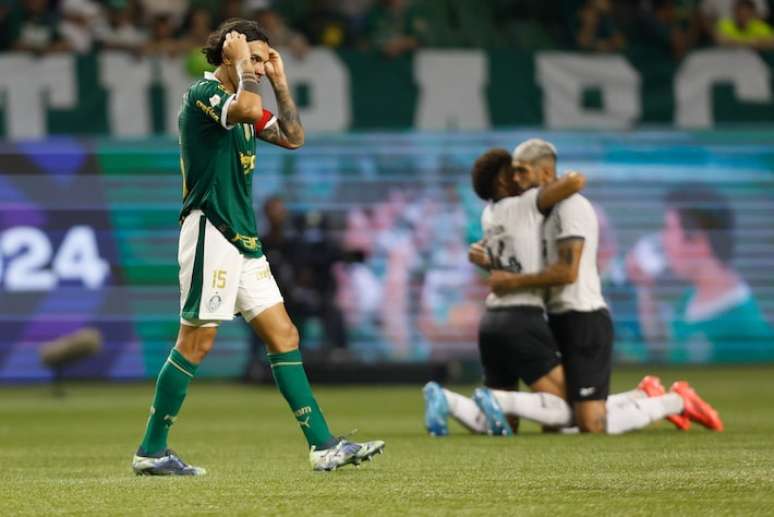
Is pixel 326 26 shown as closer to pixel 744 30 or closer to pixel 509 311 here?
pixel 744 30

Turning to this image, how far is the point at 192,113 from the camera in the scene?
8234 mm

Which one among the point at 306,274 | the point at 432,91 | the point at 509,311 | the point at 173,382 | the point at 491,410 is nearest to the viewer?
the point at 173,382

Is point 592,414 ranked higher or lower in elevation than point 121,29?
lower

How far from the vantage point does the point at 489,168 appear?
11297mm

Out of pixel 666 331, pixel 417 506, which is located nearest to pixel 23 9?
pixel 666 331

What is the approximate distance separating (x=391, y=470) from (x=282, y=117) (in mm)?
1767

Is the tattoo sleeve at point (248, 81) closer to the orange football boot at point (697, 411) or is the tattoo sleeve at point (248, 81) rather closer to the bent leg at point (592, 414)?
the bent leg at point (592, 414)

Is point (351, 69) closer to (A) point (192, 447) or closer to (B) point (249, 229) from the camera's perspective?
(A) point (192, 447)

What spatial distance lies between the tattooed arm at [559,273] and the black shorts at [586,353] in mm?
355

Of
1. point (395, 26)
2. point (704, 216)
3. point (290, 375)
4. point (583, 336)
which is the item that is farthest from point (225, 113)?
point (704, 216)

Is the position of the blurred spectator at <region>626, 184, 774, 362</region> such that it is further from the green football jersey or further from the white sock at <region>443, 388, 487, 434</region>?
the green football jersey

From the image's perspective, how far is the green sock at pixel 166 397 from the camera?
8227mm

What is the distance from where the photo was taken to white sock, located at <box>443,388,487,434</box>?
10820 mm

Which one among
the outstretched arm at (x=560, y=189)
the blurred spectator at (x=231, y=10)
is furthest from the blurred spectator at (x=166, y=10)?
the outstretched arm at (x=560, y=189)
